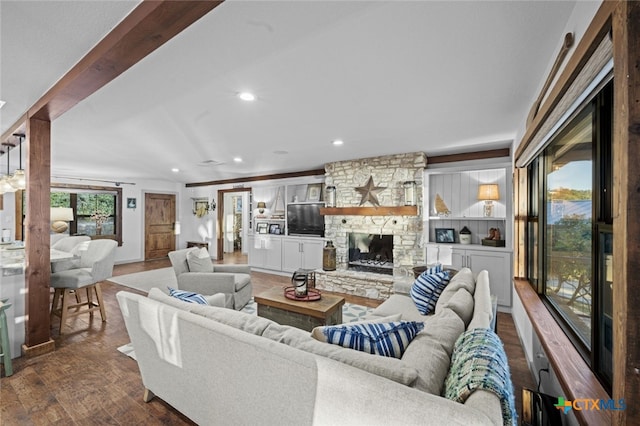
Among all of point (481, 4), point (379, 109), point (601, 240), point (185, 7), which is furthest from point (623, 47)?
point (379, 109)

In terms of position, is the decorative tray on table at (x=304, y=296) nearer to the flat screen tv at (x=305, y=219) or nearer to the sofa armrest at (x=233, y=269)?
the sofa armrest at (x=233, y=269)

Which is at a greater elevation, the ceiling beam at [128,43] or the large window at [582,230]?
the ceiling beam at [128,43]

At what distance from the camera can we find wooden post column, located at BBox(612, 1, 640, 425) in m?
0.77

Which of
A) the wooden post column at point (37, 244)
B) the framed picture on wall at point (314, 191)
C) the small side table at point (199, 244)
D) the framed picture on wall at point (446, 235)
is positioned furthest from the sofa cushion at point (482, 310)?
the small side table at point (199, 244)

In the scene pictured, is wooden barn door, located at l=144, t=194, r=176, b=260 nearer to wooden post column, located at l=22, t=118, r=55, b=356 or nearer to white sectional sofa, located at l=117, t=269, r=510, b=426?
wooden post column, located at l=22, t=118, r=55, b=356

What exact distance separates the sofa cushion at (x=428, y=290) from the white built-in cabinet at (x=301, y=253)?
3.28 m

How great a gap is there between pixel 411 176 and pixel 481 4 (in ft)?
11.7

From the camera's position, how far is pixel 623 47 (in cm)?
80

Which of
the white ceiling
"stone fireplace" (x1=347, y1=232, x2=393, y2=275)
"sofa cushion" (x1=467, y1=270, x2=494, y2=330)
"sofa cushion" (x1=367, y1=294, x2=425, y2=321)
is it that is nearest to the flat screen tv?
"stone fireplace" (x1=347, y1=232, x2=393, y2=275)

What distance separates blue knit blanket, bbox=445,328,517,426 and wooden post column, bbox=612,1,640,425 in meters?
0.28

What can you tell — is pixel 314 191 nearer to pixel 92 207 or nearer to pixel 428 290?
pixel 428 290

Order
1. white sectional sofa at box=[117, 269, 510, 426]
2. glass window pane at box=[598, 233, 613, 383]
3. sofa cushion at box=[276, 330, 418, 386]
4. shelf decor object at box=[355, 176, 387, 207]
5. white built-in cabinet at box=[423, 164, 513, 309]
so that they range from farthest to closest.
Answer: shelf decor object at box=[355, 176, 387, 207] < white built-in cabinet at box=[423, 164, 513, 309] < glass window pane at box=[598, 233, 613, 383] < sofa cushion at box=[276, 330, 418, 386] < white sectional sofa at box=[117, 269, 510, 426]

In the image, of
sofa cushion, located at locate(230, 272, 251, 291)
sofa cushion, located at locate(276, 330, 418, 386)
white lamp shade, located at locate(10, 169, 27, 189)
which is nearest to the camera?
sofa cushion, located at locate(276, 330, 418, 386)

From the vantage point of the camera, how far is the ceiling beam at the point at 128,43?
4.31 ft
